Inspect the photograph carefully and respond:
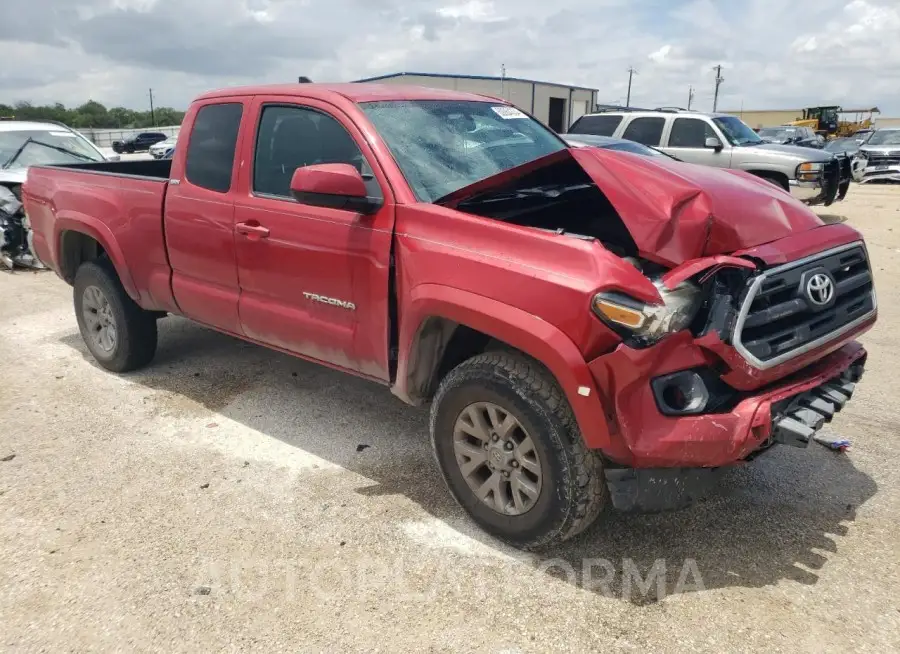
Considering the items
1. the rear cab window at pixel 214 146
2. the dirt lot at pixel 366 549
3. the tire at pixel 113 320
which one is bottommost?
the dirt lot at pixel 366 549

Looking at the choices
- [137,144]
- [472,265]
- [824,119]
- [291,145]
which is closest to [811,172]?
[291,145]

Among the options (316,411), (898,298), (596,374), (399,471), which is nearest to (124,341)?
(316,411)

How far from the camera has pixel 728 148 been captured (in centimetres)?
1196

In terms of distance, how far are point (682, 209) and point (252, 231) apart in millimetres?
2270

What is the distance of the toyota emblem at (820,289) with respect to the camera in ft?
9.17

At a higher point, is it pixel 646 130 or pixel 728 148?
pixel 646 130

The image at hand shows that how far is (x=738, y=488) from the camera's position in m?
3.53

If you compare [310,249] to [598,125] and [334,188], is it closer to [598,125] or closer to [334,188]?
[334,188]

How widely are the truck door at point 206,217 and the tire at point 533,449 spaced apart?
1706 mm

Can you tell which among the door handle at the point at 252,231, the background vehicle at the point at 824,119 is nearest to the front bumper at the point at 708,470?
the door handle at the point at 252,231

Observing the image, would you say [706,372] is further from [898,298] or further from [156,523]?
[898,298]

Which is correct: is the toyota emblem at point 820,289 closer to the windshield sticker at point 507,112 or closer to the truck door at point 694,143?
the windshield sticker at point 507,112

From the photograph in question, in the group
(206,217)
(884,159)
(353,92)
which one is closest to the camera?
(353,92)

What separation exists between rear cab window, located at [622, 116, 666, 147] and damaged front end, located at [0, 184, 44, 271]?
948 centimetres
